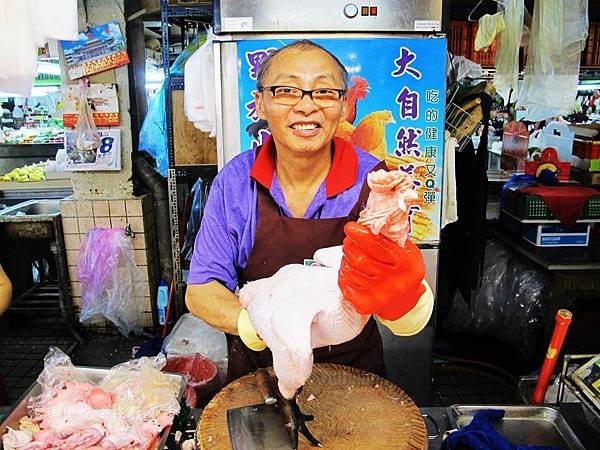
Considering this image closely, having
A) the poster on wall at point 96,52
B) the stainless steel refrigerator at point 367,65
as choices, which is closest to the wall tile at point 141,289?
the poster on wall at point 96,52

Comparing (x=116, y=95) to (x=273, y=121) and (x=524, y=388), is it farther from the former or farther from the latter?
(x=524, y=388)

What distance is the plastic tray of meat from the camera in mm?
1597

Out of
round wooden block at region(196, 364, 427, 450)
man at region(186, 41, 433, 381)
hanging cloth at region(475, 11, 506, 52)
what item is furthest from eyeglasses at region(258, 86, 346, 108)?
hanging cloth at region(475, 11, 506, 52)

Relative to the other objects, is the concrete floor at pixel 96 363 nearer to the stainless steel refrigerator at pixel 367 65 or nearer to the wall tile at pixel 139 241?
the wall tile at pixel 139 241

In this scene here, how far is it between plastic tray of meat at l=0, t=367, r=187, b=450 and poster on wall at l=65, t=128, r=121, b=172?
273 centimetres

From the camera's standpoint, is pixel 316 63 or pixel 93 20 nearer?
pixel 316 63

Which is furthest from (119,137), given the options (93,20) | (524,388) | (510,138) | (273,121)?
(510,138)

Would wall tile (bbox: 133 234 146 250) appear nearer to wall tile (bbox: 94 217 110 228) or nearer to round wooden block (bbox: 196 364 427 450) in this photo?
wall tile (bbox: 94 217 110 228)

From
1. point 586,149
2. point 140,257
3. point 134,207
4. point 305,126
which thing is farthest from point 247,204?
point 586,149

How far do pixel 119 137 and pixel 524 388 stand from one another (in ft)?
11.5

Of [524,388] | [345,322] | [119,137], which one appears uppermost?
[119,137]

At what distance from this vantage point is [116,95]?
14.1 feet

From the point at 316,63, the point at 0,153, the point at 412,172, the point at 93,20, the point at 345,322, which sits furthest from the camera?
the point at 0,153

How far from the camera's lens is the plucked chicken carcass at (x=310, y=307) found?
1.14 meters
